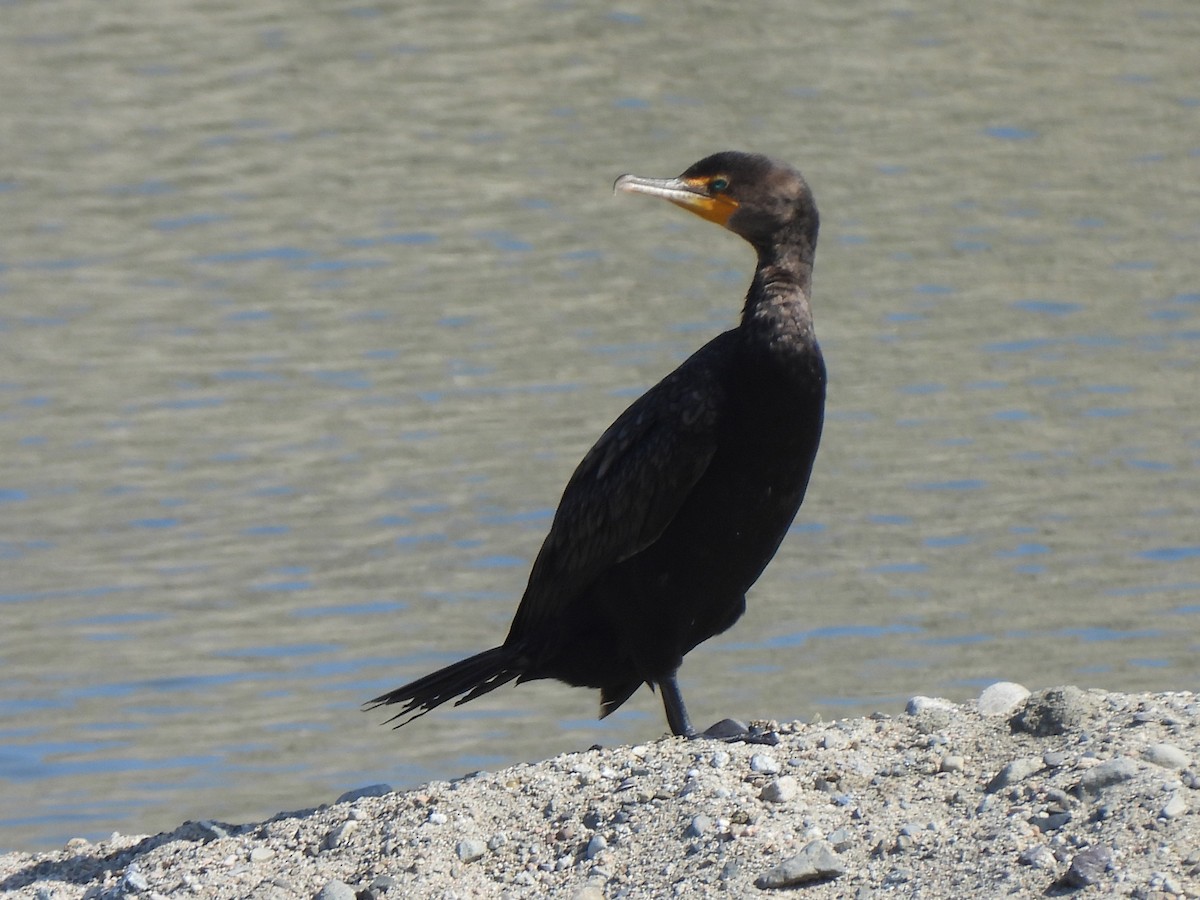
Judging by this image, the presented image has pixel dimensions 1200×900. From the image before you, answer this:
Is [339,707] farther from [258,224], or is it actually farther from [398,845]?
[258,224]

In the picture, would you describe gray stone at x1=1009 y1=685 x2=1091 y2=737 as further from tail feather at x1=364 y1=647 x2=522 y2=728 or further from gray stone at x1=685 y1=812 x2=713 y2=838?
tail feather at x1=364 y1=647 x2=522 y2=728

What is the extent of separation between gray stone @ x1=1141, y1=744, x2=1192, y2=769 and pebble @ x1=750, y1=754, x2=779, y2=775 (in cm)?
83

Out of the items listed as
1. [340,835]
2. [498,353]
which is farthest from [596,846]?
[498,353]

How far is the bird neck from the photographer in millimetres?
5055

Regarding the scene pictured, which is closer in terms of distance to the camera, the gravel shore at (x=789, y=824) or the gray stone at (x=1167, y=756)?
the gravel shore at (x=789, y=824)

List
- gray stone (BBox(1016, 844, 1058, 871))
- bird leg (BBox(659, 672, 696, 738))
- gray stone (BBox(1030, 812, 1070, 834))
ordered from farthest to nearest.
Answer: bird leg (BBox(659, 672, 696, 738)) → gray stone (BBox(1030, 812, 1070, 834)) → gray stone (BBox(1016, 844, 1058, 871))

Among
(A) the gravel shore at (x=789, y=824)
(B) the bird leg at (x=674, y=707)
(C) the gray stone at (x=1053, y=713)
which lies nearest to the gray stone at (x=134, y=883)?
(A) the gravel shore at (x=789, y=824)

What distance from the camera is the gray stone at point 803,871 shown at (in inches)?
162

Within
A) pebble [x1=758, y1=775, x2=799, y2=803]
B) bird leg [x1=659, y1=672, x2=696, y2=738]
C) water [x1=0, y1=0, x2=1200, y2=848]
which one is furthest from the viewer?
water [x1=0, y1=0, x2=1200, y2=848]

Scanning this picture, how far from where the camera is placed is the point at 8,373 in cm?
1140

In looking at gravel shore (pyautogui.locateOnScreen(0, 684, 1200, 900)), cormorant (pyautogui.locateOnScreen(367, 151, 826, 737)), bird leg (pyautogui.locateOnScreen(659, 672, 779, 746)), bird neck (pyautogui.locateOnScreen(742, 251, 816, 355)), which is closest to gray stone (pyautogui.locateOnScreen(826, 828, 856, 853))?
gravel shore (pyautogui.locateOnScreen(0, 684, 1200, 900))

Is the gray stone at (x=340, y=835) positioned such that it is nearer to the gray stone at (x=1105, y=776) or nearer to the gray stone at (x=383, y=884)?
the gray stone at (x=383, y=884)

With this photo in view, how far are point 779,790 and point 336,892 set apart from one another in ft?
3.31

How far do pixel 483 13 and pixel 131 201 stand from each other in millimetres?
5286
